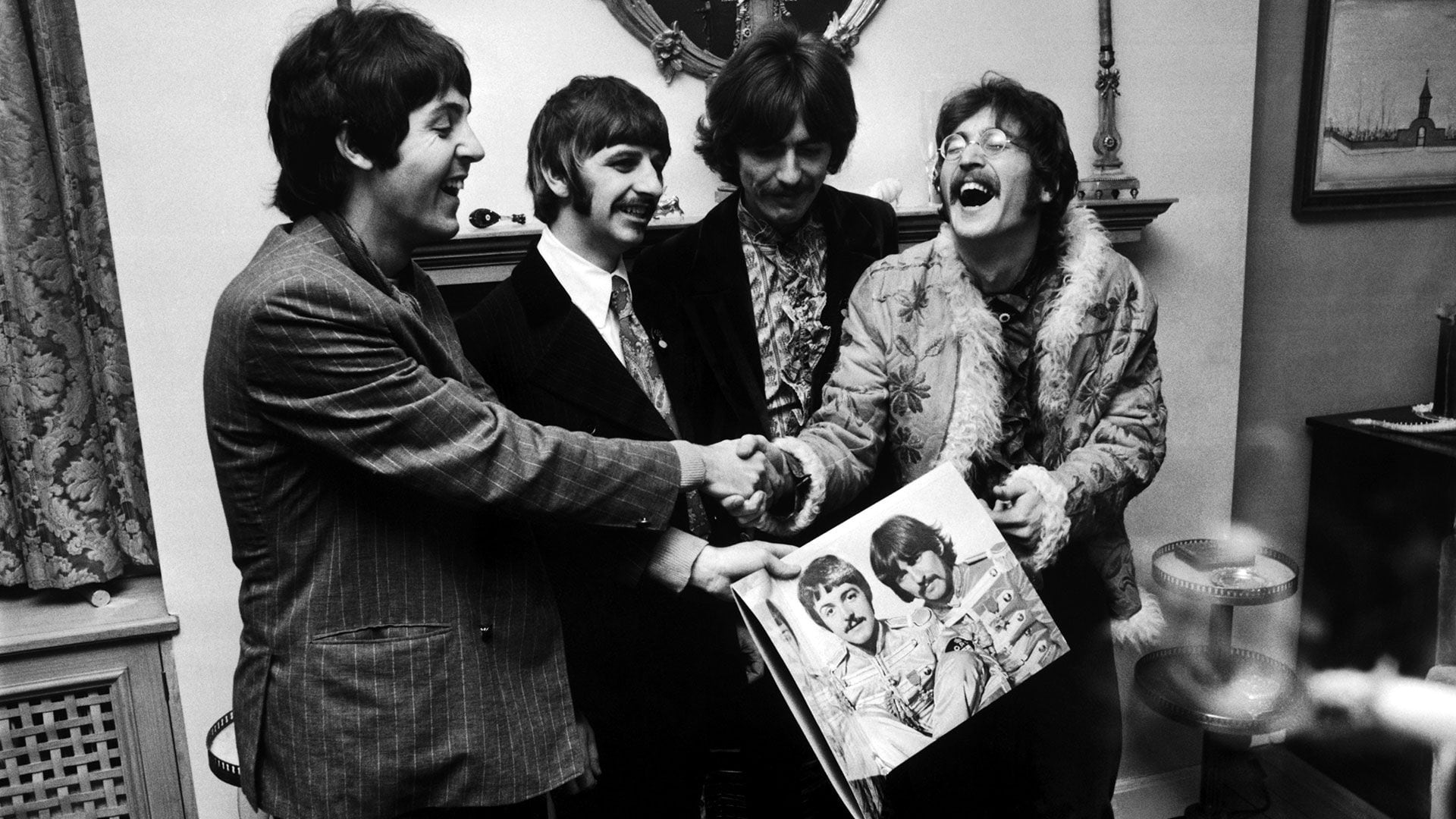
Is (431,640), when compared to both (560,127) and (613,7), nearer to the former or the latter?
(560,127)

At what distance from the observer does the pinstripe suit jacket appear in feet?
2.82

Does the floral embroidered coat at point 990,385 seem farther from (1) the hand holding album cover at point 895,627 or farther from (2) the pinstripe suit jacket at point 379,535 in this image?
(2) the pinstripe suit jacket at point 379,535

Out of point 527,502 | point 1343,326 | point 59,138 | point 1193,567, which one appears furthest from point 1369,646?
point 59,138

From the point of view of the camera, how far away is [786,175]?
1235mm

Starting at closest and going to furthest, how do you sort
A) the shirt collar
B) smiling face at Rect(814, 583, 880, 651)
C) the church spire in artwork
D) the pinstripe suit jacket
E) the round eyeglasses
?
the pinstripe suit jacket < smiling face at Rect(814, 583, 880, 651) < the round eyeglasses < the shirt collar < the church spire in artwork

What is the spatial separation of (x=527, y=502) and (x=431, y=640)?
174 mm

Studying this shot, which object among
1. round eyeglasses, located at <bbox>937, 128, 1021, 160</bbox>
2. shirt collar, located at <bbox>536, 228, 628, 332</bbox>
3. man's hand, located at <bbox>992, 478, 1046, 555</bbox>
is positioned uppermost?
round eyeglasses, located at <bbox>937, 128, 1021, 160</bbox>

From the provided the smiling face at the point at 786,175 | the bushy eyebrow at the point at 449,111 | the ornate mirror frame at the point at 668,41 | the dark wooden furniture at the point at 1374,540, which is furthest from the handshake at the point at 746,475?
the dark wooden furniture at the point at 1374,540

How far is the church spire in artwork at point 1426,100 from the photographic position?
4.50 feet

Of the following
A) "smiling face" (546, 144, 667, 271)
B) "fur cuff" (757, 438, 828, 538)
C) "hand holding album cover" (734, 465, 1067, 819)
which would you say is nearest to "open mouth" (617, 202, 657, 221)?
"smiling face" (546, 144, 667, 271)

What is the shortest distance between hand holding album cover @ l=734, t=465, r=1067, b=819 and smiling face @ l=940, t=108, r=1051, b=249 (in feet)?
1.02

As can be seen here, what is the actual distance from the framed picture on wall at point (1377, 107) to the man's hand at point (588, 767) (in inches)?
57.4

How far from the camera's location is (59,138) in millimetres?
1438

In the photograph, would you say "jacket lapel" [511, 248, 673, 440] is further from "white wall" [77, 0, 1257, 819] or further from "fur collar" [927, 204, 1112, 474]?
"fur collar" [927, 204, 1112, 474]
